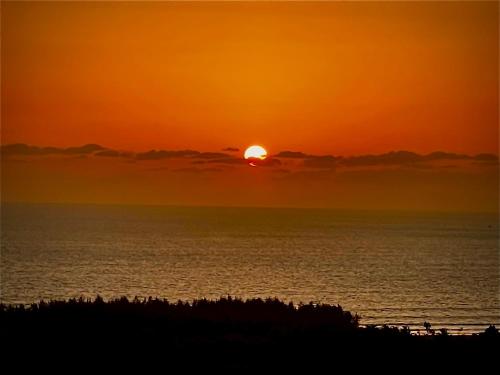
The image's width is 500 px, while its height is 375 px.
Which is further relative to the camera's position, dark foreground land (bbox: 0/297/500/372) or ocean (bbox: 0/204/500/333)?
ocean (bbox: 0/204/500/333)

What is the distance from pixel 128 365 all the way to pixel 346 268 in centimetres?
8437

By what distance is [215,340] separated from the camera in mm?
32656

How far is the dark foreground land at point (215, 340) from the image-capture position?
28.9 metres

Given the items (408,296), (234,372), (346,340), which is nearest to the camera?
(234,372)

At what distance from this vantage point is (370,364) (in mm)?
28359

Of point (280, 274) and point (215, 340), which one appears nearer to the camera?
point (215, 340)

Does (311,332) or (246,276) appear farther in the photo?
(246,276)

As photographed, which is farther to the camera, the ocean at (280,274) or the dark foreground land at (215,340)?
the ocean at (280,274)

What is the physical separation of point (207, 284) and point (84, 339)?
5378 cm

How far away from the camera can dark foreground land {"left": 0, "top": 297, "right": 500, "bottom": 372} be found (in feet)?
94.8

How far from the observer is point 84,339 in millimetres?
31719

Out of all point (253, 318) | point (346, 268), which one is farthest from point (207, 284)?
point (253, 318)

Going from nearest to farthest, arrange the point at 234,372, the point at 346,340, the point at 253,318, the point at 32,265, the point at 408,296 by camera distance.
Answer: the point at 234,372 → the point at 346,340 → the point at 253,318 → the point at 408,296 → the point at 32,265

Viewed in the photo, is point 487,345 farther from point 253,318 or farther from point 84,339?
point 84,339
